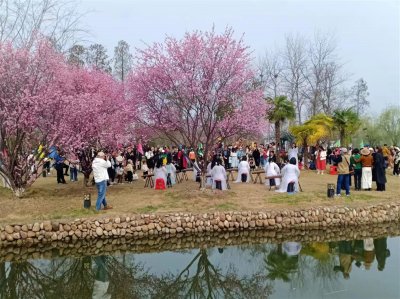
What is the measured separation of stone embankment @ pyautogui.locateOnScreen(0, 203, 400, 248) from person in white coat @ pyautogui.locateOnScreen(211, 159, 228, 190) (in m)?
2.95

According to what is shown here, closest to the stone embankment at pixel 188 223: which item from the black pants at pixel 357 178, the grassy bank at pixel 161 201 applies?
the grassy bank at pixel 161 201

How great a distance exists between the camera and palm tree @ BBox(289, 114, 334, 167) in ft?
70.7

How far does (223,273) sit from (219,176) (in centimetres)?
586

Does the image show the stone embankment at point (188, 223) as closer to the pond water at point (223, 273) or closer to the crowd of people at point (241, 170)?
the pond water at point (223, 273)

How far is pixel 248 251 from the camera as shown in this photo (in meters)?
9.76

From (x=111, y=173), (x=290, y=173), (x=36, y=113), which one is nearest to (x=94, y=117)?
(x=36, y=113)

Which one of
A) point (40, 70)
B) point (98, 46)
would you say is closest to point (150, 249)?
point (40, 70)

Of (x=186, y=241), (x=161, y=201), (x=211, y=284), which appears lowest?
(x=211, y=284)

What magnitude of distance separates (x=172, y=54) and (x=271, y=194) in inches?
234

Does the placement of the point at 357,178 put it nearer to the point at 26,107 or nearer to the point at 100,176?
the point at 100,176

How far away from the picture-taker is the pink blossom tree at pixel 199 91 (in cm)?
1308

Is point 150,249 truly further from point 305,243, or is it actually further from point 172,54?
point 172,54

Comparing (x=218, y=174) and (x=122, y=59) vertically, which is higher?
(x=122, y=59)

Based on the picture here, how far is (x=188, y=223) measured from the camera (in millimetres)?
10844
